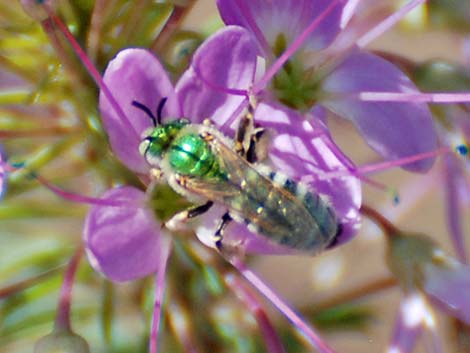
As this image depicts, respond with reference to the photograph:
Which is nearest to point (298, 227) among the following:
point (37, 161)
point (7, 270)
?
point (37, 161)

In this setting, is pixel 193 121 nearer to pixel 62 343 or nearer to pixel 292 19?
pixel 292 19

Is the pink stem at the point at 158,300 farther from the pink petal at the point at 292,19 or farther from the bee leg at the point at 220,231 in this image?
the pink petal at the point at 292,19

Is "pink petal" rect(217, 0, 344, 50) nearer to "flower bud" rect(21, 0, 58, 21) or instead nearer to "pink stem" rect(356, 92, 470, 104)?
"pink stem" rect(356, 92, 470, 104)

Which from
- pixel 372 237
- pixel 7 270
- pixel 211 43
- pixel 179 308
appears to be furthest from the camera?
pixel 372 237

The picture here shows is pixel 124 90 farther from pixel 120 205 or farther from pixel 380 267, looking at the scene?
pixel 380 267

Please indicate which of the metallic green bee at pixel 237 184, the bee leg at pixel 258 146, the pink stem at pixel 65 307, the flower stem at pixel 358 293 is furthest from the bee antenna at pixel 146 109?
the flower stem at pixel 358 293

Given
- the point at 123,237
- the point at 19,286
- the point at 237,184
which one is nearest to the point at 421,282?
the point at 237,184
